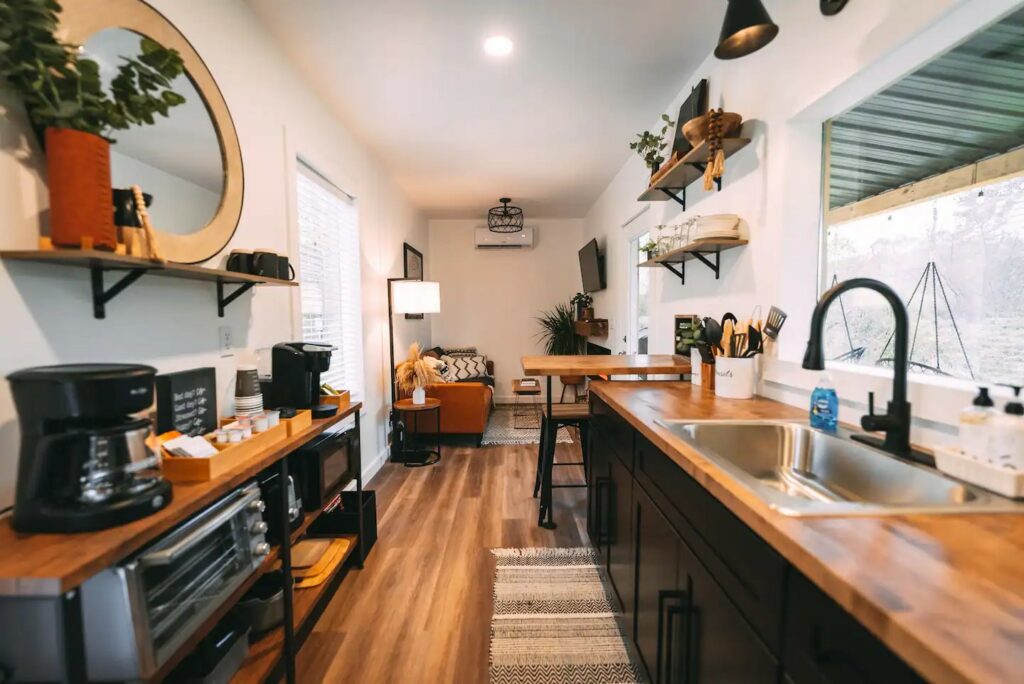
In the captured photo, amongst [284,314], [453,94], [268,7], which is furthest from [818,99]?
[284,314]

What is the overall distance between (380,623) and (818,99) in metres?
2.71

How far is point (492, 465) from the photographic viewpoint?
365 cm

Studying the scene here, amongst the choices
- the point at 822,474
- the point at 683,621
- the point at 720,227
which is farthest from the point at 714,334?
the point at 683,621

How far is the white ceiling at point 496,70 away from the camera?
1.90 metres

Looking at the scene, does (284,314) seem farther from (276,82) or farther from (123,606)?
(123,606)

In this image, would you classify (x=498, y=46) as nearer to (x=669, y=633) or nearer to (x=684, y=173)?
(x=684, y=173)

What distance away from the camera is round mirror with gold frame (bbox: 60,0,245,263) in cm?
117

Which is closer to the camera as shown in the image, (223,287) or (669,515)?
(669,515)

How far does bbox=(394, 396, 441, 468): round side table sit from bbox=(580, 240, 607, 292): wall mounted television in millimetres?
2470

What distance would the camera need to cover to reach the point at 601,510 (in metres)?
2.02

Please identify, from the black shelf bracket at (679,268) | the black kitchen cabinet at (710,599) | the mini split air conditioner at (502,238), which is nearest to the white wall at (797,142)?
the black shelf bracket at (679,268)

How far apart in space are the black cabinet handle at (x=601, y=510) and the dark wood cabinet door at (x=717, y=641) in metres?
0.83

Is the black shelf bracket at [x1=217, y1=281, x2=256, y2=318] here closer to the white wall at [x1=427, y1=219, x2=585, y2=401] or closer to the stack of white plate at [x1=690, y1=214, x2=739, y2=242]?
the stack of white plate at [x1=690, y1=214, x2=739, y2=242]

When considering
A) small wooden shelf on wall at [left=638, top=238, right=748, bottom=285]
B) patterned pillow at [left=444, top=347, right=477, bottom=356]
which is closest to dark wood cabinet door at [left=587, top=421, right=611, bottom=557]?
small wooden shelf on wall at [left=638, top=238, right=748, bottom=285]
